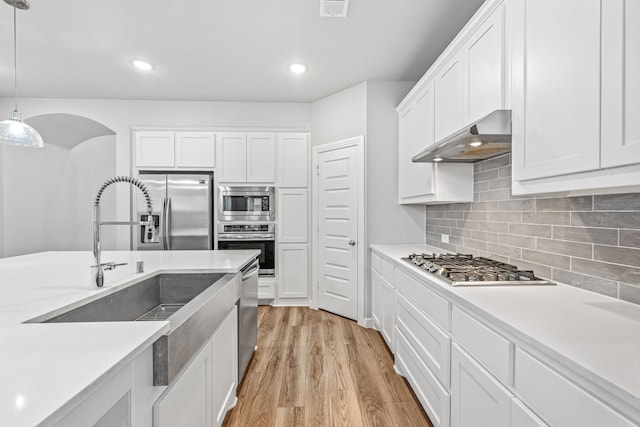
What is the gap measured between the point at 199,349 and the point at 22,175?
5.06 meters

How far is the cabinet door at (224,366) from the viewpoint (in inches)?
61.7

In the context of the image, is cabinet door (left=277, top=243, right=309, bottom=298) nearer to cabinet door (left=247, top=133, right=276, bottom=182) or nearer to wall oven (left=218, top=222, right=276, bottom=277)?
wall oven (left=218, top=222, right=276, bottom=277)

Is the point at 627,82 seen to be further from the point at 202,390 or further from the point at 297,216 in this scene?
the point at 297,216

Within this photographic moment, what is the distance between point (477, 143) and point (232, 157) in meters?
3.28

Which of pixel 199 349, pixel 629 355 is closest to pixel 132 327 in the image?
pixel 199 349

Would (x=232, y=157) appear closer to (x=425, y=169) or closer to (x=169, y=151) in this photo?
(x=169, y=151)

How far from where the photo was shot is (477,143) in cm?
181

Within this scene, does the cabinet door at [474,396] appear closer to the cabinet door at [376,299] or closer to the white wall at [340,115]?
the cabinet door at [376,299]

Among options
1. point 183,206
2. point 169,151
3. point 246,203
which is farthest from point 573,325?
point 169,151

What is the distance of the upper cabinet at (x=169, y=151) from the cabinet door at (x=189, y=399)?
3319 mm

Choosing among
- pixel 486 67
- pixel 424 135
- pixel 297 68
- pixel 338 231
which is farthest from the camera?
pixel 338 231

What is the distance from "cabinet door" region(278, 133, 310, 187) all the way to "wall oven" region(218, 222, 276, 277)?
0.67 m

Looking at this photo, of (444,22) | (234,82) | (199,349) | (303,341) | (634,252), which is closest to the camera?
(634,252)

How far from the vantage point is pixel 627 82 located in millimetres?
914
